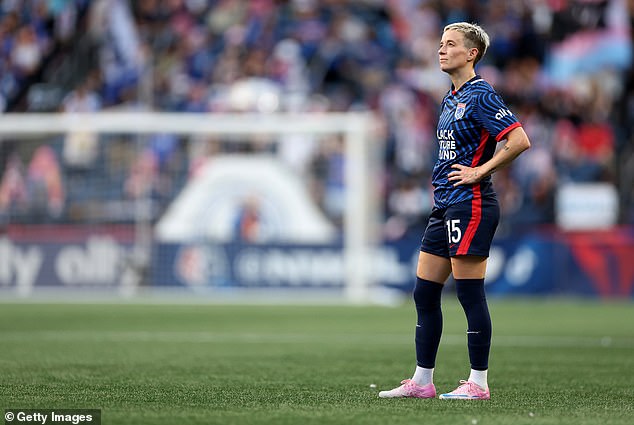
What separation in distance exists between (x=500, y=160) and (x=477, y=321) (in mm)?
915

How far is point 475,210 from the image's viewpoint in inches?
258

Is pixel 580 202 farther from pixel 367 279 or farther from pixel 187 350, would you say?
pixel 187 350

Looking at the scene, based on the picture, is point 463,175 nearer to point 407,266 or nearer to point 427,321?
point 427,321

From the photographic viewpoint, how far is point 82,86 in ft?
80.2

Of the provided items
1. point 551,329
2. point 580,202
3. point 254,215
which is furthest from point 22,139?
point 551,329

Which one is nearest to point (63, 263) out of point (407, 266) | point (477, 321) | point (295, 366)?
point (407, 266)

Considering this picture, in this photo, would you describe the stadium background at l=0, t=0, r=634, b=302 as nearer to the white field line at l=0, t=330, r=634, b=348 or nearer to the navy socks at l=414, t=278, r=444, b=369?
the white field line at l=0, t=330, r=634, b=348

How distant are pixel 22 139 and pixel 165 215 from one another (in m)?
2.97

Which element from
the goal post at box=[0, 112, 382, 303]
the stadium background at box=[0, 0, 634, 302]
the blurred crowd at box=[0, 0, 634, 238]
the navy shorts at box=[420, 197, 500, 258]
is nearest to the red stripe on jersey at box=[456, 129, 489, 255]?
the navy shorts at box=[420, 197, 500, 258]

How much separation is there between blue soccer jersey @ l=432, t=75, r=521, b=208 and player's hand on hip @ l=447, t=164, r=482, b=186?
0.05m

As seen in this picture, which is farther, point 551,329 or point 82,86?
point 82,86

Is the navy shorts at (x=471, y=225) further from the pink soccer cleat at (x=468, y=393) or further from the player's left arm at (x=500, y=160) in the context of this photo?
the pink soccer cleat at (x=468, y=393)

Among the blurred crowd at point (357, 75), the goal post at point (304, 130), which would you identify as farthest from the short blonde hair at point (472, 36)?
the blurred crowd at point (357, 75)

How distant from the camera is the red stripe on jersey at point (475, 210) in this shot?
652cm
